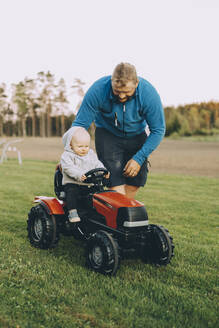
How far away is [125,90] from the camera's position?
3.78 m

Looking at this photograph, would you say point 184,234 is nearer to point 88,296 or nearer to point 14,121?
point 88,296

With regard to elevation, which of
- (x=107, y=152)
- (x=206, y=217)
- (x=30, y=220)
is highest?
(x=107, y=152)

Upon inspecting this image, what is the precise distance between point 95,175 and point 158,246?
0.99 m

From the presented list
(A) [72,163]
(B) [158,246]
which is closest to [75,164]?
(A) [72,163]

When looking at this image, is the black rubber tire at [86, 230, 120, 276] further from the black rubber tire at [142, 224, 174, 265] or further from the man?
the man

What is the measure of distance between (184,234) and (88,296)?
260 cm

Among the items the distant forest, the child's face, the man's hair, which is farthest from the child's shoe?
the distant forest

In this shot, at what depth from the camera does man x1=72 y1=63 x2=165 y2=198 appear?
3904 mm

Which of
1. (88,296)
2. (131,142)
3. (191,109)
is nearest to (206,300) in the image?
(88,296)

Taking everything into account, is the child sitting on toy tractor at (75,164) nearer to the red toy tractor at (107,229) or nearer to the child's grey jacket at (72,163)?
the child's grey jacket at (72,163)

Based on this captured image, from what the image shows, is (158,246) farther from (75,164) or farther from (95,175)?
(75,164)

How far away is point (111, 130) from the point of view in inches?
179

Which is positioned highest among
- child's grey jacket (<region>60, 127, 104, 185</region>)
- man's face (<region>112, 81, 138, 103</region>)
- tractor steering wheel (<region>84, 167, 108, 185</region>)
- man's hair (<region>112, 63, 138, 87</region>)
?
man's hair (<region>112, 63, 138, 87</region>)

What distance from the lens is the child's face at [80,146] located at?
4.10 m
